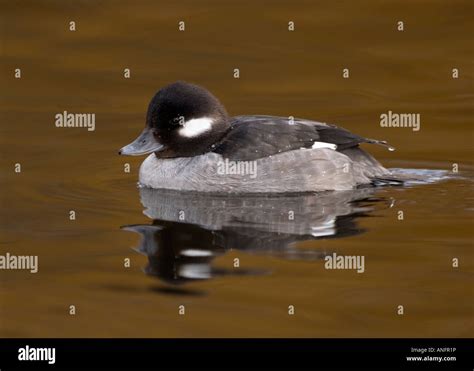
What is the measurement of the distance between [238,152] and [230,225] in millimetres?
1630

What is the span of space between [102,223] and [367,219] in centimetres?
252

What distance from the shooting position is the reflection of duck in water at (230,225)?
917cm

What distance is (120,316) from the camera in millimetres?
8062

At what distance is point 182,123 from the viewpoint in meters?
12.1

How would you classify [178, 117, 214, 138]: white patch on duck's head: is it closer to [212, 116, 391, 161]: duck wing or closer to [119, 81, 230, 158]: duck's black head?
[119, 81, 230, 158]: duck's black head

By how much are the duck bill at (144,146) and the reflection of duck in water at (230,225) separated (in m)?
0.42

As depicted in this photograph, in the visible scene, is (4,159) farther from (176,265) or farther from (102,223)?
(176,265)
